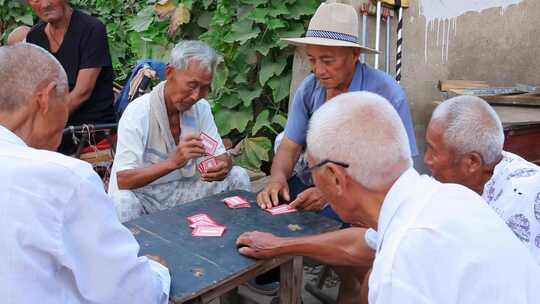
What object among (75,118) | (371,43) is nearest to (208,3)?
(371,43)

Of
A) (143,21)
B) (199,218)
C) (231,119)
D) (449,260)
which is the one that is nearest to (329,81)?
(199,218)

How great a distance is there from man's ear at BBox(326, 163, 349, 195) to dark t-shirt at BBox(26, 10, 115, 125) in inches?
122

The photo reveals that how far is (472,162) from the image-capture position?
2275mm

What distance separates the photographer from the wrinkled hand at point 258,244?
2350 millimetres

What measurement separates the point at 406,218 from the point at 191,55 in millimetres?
2181

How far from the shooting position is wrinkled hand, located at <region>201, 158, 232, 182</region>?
11.6 ft

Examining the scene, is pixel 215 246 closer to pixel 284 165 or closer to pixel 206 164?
pixel 206 164

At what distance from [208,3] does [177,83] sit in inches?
120

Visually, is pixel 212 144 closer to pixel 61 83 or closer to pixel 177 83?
pixel 177 83

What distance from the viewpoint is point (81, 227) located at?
5.44ft

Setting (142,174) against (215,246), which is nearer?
(215,246)

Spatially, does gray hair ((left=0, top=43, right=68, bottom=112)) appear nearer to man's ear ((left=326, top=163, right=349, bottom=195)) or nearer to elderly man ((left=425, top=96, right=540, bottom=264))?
man's ear ((left=326, top=163, right=349, bottom=195))

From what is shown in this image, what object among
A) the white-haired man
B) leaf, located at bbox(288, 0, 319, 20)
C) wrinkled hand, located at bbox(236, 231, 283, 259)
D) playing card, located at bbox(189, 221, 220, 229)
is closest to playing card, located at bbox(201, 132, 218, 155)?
playing card, located at bbox(189, 221, 220, 229)

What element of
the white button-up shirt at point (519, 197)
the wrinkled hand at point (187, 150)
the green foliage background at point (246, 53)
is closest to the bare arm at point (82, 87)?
the wrinkled hand at point (187, 150)
